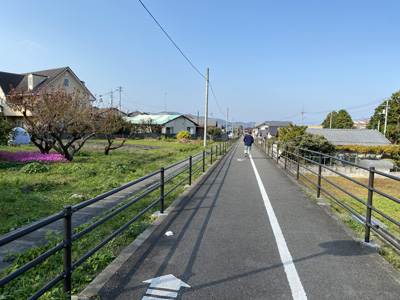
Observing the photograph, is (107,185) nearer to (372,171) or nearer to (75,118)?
(75,118)

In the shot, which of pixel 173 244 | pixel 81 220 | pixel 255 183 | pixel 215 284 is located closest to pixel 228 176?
pixel 255 183

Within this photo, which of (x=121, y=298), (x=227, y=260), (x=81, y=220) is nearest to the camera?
(x=121, y=298)

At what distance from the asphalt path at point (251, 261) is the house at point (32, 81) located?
110 feet

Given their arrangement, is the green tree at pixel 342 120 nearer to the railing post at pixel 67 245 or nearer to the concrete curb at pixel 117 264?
the concrete curb at pixel 117 264

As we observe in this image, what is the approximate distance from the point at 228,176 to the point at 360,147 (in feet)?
107

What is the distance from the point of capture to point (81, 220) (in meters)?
5.90

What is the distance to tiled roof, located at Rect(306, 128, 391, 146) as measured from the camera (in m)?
39.7

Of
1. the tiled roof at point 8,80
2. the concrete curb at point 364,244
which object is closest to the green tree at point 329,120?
the tiled roof at point 8,80

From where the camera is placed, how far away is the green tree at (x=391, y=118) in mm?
48281

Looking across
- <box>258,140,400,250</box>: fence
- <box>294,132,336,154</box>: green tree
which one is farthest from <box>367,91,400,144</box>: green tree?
<box>258,140,400,250</box>: fence

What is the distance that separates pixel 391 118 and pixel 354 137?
20.5 m

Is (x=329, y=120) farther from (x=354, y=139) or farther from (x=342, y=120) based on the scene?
(x=354, y=139)

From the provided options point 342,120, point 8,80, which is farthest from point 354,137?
point 8,80

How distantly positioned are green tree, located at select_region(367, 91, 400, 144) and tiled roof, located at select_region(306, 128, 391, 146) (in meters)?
8.23
